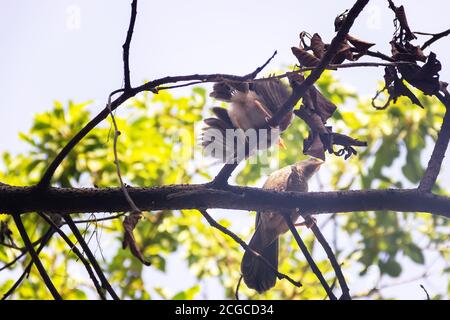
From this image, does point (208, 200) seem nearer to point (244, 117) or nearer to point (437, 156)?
point (244, 117)

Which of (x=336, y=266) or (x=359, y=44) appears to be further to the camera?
(x=336, y=266)

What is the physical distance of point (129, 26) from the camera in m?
1.80

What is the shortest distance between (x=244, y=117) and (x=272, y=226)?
1.00 metres

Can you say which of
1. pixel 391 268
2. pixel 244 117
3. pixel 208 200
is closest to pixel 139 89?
pixel 208 200

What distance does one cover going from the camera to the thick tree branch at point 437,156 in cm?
212

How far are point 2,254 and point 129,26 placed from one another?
7.65ft

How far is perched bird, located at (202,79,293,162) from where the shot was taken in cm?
242

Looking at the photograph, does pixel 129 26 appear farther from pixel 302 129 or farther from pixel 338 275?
pixel 302 129

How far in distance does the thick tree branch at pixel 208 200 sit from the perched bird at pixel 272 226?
0.99 m

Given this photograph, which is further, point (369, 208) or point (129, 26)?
point (369, 208)

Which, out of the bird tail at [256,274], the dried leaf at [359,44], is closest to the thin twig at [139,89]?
the dried leaf at [359,44]

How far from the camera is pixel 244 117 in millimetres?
2504
